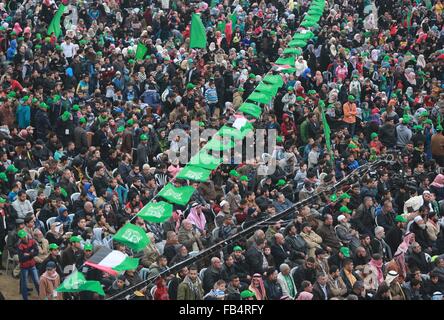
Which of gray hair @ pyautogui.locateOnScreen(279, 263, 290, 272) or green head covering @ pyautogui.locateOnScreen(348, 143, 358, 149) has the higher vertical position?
gray hair @ pyautogui.locateOnScreen(279, 263, 290, 272)

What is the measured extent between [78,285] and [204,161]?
563 cm

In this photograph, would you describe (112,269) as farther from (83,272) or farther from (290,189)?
(290,189)

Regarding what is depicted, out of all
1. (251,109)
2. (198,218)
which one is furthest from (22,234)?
(251,109)

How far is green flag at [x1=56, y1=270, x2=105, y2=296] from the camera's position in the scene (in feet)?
56.5

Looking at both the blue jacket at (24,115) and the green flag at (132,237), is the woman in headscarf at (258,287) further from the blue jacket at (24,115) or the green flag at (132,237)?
the blue jacket at (24,115)

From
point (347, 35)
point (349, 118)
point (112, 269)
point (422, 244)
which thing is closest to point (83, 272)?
point (112, 269)

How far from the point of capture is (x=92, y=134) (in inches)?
940

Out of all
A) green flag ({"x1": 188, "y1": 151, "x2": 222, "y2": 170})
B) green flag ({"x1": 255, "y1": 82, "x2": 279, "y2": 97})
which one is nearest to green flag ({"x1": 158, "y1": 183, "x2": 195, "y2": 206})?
green flag ({"x1": 188, "y1": 151, "x2": 222, "y2": 170})

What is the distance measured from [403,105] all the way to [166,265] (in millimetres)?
9941

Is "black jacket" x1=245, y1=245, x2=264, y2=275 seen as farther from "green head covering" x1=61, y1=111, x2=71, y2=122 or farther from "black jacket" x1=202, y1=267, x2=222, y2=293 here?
"green head covering" x1=61, y1=111, x2=71, y2=122

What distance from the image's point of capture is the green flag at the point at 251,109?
25062 mm

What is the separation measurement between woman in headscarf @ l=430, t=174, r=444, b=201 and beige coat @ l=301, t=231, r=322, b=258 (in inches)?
134

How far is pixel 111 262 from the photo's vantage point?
709 inches

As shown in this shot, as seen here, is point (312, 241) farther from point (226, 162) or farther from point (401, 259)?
point (226, 162)
